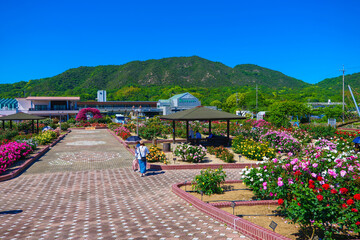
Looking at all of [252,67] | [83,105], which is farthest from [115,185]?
[252,67]

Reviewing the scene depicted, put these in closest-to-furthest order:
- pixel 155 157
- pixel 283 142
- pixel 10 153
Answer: pixel 10 153 → pixel 155 157 → pixel 283 142

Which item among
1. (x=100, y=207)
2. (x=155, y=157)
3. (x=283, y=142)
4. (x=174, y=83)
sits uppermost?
(x=174, y=83)

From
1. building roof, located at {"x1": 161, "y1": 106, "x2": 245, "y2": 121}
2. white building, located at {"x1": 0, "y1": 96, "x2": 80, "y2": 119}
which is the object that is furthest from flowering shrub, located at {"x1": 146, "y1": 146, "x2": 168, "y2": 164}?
white building, located at {"x1": 0, "y1": 96, "x2": 80, "y2": 119}

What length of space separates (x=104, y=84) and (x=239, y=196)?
15062 cm

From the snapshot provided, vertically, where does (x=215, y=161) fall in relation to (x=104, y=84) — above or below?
below

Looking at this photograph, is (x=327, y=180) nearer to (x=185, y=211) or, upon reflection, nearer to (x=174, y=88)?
(x=185, y=211)

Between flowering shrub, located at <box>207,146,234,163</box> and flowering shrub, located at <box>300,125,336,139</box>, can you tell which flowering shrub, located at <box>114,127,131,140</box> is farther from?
flowering shrub, located at <box>300,125,336,139</box>

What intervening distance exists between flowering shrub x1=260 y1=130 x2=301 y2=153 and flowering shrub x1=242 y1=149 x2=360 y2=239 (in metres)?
8.50

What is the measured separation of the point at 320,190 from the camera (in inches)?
177

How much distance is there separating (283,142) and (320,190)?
34.2 ft

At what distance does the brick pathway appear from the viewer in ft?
17.1

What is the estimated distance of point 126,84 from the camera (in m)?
150

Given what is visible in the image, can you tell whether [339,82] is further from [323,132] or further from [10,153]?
[10,153]

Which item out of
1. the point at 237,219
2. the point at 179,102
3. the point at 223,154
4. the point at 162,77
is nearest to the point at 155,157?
the point at 223,154
